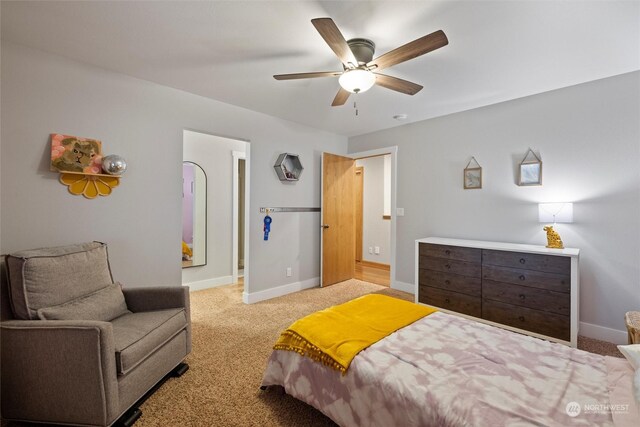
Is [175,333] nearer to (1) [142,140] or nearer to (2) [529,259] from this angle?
(1) [142,140]

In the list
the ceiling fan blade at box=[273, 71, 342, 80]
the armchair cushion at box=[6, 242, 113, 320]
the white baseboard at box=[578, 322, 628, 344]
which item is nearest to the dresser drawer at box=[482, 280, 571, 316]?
the white baseboard at box=[578, 322, 628, 344]

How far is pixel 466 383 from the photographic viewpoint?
4.14 feet

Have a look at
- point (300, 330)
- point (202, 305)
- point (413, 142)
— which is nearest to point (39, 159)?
point (202, 305)

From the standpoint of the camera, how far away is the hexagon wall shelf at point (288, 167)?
387 centimetres

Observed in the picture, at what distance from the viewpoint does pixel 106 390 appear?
1492 millimetres

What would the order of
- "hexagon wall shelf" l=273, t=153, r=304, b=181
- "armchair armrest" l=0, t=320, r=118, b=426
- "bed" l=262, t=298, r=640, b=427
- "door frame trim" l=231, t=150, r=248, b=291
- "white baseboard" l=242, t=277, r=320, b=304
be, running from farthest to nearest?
"door frame trim" l=231, t=150, r=248, b=291 → "hexagon wall shelf" l=273, t=153, r=304, b=181 → "white baseboard" l=242, t=277, r=320, b=304 → "armchair armrest" l=0, t=320, r=118, b=426 → "bed" l=262, t=298, r=640, b=427

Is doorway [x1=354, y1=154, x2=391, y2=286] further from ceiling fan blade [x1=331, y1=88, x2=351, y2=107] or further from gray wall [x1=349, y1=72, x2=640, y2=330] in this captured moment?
ceiling fan blade [x1=331, y1=88, x2=351, y2=107]

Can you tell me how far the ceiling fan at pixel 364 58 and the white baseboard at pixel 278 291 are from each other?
104 inches

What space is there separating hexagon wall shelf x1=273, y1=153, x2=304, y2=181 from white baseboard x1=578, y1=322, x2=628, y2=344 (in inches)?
142

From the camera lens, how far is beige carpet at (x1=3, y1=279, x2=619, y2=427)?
1698mm

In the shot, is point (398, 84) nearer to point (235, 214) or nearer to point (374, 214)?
point (235, 214)

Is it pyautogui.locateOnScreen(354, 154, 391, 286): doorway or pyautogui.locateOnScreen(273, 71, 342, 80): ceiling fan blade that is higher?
pyautogui.locateOnScreen(273, 71, 342, 80): ceiling fan blade

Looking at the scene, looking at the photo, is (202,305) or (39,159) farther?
(202,305)

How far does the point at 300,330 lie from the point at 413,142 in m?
3.27
